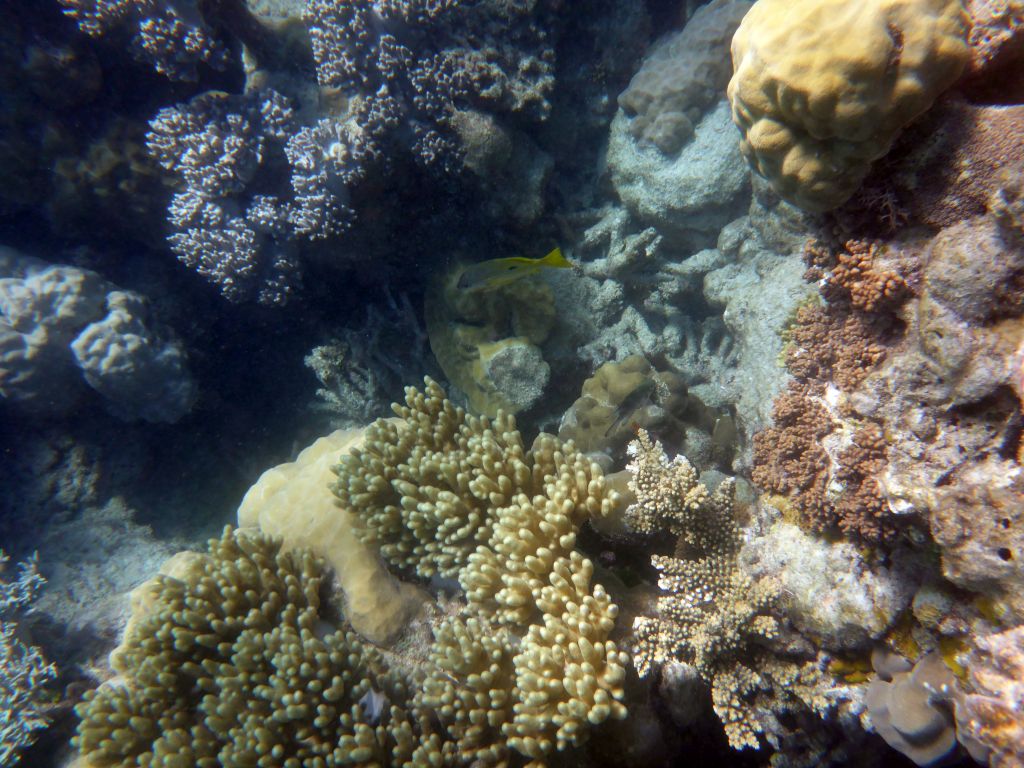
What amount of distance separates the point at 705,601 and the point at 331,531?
105 inches

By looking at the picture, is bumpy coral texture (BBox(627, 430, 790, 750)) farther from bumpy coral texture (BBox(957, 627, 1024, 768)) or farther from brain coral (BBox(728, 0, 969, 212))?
brain coral (BBox(728, 0, 969, 212))

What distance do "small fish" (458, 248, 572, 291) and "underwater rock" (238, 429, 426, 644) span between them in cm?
179

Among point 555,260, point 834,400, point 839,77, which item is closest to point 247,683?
point 555,260

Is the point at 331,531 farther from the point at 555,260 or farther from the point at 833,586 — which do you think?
the point at 833,586

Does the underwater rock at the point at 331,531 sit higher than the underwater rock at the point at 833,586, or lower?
higher

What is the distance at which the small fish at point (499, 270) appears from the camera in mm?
4599

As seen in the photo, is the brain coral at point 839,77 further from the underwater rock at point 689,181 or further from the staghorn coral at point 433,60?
the staghorn coral at point 433,60

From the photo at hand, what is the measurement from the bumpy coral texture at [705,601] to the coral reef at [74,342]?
5879 millimetres

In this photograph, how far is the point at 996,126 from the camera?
91.3 inches

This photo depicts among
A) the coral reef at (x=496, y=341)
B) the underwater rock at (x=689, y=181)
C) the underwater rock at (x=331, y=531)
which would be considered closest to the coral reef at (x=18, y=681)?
the underwater rock at (x=331, y=531)

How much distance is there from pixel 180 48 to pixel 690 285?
6060 mm

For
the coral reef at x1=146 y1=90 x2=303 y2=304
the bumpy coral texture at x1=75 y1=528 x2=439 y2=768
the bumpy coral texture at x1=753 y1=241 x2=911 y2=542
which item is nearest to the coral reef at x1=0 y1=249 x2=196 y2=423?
the coral reef at x1=146 y1=90 x2=303 y2=304

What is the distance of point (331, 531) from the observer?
12.8 feet

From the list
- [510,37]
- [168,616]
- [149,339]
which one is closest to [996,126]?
[510,37]
